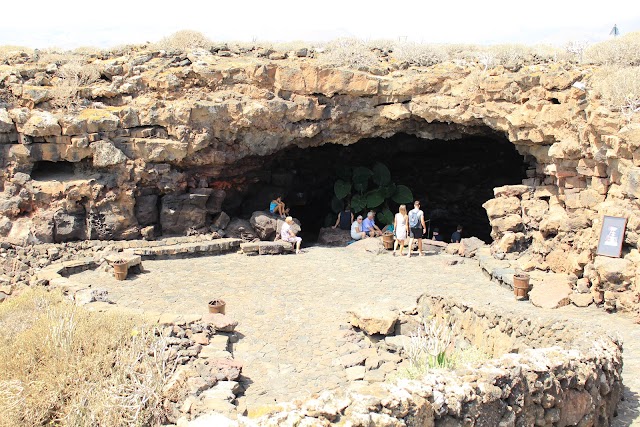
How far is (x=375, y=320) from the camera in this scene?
29.2 feet

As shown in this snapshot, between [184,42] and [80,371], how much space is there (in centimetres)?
1054

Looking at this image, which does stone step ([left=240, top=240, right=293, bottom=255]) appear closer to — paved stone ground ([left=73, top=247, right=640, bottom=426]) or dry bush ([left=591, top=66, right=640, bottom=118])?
paved stone ground ([left=73, top=247, right=640, bottom=426])

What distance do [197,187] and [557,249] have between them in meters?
8.60

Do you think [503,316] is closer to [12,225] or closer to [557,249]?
[557,249]

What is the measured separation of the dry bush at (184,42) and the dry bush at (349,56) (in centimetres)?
313

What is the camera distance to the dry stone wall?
42.9 ft

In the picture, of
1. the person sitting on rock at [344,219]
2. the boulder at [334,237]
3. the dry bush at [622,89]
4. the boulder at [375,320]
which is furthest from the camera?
the person sitting on rock at [344,219]

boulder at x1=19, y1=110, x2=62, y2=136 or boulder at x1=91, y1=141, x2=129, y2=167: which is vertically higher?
boulder at x1=19, y1=110, x2=62, y2=136

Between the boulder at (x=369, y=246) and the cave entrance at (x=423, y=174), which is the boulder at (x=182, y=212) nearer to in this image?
the cave entrance at (x=423, y=174)

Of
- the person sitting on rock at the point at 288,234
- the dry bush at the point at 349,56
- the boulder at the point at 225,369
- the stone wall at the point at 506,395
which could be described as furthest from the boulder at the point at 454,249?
the boulder at the point at 225,369

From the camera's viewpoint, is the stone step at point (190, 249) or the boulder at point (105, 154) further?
the boulder at point (105, 154)

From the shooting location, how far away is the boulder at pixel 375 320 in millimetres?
8841

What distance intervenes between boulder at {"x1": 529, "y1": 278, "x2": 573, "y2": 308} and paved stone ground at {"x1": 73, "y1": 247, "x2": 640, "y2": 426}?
6.9 inches

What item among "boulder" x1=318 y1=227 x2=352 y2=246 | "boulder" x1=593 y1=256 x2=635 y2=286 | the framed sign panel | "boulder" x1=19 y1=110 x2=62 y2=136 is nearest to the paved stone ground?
"boulder" x1=593 y1=256 x2=635 y2=286
